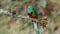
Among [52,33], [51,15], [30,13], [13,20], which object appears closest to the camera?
[30,13]

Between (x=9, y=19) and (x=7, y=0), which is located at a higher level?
(x=7, y=0)

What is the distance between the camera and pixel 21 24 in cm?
278

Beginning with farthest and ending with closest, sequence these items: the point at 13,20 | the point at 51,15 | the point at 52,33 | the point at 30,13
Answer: the point at 13,20 → the point at 51,15 → the point at 52,33 → the point at 30,13

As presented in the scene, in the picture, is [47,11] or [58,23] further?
[47,11]

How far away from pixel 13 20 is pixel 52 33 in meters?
0.70

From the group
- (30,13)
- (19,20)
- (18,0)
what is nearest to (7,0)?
(18,0)

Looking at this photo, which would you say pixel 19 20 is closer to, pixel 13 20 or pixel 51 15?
pixel 13 20

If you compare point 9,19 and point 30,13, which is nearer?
point 30,13

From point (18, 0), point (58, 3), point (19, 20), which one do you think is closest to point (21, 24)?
point (19, 20)

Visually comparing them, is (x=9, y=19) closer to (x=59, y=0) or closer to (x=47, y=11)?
(x=47, y=11)

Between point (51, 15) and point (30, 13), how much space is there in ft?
3.79

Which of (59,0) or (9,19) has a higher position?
(59,0)

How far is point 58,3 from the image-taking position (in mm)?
2787

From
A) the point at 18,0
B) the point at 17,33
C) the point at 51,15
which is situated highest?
the point at 18,0
